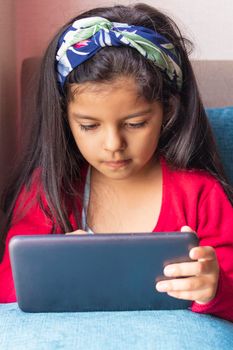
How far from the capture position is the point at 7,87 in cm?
126

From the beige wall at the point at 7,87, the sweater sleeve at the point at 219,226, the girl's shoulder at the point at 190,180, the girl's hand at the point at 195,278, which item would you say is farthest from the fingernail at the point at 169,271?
the beige wall at the point at 7,87

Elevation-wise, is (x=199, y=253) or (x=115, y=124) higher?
(x=115, y=124)

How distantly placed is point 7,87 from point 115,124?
394mm

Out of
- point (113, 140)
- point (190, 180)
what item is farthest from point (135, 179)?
point (113, 140)

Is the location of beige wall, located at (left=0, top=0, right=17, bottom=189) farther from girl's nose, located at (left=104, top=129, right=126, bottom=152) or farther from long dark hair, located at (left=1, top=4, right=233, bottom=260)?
girl's nose, located at (left=104, top=129, right=126, bottom=152)

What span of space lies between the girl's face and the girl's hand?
6.4 inches

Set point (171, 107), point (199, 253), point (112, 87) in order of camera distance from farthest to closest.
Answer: point (171, 107) < point (112, 87) < point (199, 253)

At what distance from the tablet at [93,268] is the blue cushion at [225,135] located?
13.8 inches

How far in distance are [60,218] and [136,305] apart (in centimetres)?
23

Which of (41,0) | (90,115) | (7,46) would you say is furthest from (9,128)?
(90,115)

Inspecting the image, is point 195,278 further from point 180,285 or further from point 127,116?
point 127,116

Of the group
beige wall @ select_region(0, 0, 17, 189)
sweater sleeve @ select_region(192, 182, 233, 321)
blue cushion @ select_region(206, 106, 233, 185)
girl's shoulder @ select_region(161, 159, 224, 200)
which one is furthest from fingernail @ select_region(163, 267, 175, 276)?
beige wall @ select_region(0, 0, 17, 189)

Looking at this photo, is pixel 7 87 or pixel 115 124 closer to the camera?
pixel 115 124

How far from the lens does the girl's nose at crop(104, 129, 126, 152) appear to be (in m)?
0.94
